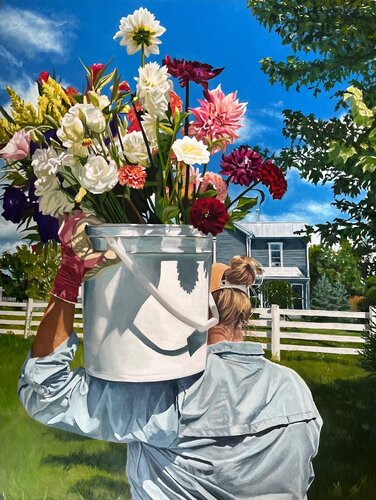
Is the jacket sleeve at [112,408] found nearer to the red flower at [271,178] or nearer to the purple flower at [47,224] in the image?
the purple flower at [47,224]

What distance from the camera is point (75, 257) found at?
1139 mm

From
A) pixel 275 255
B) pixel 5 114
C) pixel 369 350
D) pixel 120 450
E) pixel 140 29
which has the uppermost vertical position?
pixel 140 29

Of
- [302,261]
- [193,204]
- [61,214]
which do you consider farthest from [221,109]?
[302,261]

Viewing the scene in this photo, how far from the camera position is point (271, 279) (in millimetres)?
1421

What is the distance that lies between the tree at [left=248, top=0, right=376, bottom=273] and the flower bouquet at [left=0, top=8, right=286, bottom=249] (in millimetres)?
350

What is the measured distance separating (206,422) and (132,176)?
549 mm

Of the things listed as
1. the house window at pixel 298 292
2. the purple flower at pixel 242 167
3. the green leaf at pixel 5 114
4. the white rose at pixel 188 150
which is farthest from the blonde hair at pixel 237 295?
the green leaf at pixel 5 114

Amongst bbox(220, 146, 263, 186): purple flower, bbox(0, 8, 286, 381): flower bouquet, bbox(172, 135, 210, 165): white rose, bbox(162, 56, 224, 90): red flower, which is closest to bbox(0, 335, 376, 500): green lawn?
bbox(0, 8, 286, 381): flower bouquet

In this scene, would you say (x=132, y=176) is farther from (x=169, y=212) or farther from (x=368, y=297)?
(x=368, y=297)

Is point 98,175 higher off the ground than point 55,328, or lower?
higher

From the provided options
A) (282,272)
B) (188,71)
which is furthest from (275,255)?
(188,71)

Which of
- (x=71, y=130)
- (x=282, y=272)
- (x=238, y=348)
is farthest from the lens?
(x=282, y=272)

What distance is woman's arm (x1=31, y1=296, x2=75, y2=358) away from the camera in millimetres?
1164

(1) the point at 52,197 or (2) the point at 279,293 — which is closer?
(1) the point at 52,197
